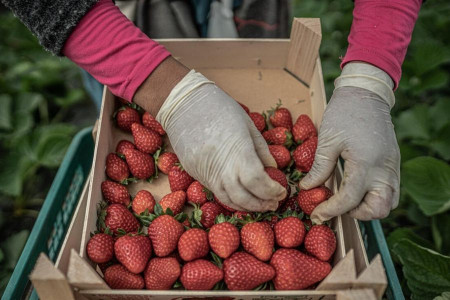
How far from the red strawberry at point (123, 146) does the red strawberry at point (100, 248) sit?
309 millimetres

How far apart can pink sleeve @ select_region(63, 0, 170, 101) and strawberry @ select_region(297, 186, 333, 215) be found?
1.58 ft

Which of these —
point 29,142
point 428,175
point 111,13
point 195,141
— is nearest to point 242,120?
point 195,141

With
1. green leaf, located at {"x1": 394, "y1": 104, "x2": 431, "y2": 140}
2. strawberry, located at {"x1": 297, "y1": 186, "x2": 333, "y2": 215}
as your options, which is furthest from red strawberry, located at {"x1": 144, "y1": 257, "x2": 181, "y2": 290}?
green leaf, located at {"x1": 394, "y1": 104, "x2": 431, "y2": 140}

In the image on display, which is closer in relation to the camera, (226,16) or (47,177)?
(226,16)

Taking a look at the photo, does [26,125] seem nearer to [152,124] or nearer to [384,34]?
[152,124]

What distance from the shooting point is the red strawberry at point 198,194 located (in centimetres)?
114

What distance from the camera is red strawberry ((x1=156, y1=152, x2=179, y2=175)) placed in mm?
1221

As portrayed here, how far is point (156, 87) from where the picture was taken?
1053 millimetres

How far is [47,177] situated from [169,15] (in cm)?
99

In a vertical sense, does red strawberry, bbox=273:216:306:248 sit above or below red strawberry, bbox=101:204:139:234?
above

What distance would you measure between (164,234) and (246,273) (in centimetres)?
21

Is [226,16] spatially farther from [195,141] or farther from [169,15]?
[195,141]

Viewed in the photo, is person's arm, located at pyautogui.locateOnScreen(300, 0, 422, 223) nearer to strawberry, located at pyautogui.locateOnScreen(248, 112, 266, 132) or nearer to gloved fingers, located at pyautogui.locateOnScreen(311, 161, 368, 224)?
gloved fingers, located at pyautogui.locateOnScreen(311, 161, 368, 224)

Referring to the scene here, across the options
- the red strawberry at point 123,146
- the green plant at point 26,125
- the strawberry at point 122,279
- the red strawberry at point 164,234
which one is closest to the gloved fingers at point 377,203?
the red strawberry at point 164,234
